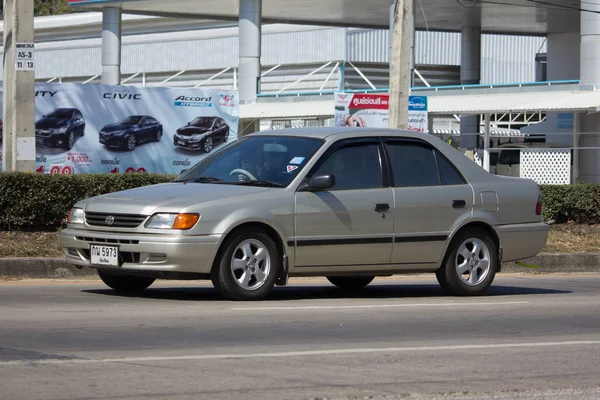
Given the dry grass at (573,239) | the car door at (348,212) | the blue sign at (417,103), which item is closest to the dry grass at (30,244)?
the car door at (348,212)

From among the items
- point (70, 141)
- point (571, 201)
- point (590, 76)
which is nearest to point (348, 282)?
point (571, 201)

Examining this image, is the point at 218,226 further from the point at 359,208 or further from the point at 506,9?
the point at 506,9

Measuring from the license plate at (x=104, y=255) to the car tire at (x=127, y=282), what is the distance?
29.6 inches

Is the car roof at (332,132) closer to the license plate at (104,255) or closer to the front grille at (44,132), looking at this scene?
the license plate at (104,255)

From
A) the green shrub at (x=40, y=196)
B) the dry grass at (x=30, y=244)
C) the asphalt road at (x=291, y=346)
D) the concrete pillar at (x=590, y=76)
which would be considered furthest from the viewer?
the concrete pillar at (x=590, y=76)

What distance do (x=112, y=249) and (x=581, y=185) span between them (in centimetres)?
1123

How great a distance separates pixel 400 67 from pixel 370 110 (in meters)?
1.35

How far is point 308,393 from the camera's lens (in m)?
6.40

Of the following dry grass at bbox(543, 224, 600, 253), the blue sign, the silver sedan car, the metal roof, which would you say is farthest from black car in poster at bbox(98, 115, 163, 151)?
the metal roof

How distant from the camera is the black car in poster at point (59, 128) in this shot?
75.8ft

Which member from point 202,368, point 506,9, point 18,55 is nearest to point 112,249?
point 202,368

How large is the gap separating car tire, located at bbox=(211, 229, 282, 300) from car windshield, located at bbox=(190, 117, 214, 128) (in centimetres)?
1480

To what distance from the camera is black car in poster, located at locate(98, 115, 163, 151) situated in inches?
950

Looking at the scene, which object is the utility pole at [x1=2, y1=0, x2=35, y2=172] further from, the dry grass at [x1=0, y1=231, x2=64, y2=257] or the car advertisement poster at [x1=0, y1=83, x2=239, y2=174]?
the car advertisement poster at [x1=0, y1=83, x2=239, y2=174]
